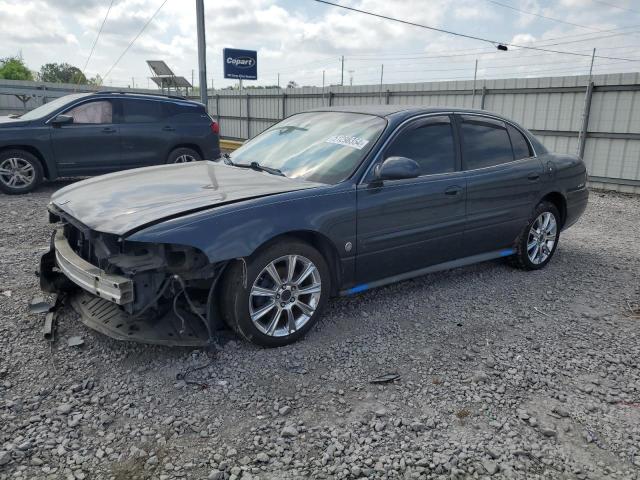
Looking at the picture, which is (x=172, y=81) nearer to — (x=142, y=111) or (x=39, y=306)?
(x=142, y=111)

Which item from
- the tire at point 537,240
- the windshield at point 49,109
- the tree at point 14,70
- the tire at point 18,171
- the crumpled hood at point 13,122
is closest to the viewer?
the tire at point 537,240

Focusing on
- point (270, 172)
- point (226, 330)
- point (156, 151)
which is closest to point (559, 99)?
point (156, 151)

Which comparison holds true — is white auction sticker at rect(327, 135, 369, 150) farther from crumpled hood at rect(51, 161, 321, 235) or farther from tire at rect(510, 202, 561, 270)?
tire at rect(510, 202, 561, 270)

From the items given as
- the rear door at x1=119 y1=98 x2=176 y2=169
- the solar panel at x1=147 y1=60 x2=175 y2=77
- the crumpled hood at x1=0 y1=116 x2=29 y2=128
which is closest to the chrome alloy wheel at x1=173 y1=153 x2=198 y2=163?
the rear door at x1=119 y1=98 x2=176 y2=169

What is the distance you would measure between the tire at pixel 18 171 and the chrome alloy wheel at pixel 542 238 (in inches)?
300

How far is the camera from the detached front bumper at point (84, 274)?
2939 millimetres

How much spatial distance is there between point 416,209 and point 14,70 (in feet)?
184

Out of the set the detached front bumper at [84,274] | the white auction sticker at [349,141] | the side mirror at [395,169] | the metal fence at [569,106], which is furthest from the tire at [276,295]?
the metal fence at [569,106]

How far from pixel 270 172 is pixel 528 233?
9.08 ft

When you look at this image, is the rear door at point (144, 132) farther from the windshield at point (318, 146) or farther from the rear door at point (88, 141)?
the windshield at point (318, 146)

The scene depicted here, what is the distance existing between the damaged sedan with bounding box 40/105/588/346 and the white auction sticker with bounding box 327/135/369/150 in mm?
13

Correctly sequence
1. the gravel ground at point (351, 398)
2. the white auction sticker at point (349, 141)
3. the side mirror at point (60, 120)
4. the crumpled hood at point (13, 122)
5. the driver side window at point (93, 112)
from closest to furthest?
the gravel ground at point (351, 398), the white auction sticker at point (349, 141), the crumpled hood at point (13, 122), the side mirror at point (60, 120), the driver side window at point (93, 112)

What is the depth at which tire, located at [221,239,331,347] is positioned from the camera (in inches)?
129

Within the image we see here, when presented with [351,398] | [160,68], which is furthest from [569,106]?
[160,68]
